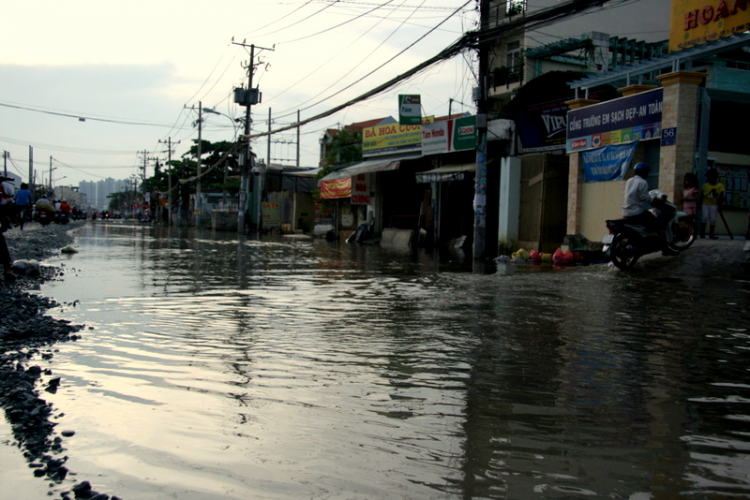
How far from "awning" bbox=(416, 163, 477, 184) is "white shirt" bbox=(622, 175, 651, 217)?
35.3 feet

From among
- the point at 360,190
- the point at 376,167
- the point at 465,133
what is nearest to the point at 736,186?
the point at 465,133

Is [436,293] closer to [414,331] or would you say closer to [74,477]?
[414,331]

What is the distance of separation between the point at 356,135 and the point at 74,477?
40646 millimetres

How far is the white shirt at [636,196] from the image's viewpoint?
34.6 feet

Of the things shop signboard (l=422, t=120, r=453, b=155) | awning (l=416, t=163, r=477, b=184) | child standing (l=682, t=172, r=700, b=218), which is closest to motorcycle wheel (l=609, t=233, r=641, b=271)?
child standing (l=682, t=172, r=700, b=218)

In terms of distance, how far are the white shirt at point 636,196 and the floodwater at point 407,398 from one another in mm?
3079

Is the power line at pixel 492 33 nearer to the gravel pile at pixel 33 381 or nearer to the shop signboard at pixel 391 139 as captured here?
the shop signboard at pixel 391 139

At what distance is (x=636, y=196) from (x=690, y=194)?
2.17 metres

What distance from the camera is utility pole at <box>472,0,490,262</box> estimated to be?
1582 cm

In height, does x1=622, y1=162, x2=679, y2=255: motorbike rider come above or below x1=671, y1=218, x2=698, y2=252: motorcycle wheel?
above

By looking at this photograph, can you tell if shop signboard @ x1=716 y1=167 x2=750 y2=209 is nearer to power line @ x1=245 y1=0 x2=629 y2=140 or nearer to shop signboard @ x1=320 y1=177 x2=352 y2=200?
power line @ x1=245 y1=0 x2=629 y2=140

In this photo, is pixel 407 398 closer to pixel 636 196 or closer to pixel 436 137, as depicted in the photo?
pixel 636 196

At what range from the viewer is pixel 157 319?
21.2ft

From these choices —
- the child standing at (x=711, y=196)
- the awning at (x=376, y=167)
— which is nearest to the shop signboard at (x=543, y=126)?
the child standing at (x=711, y=196)
